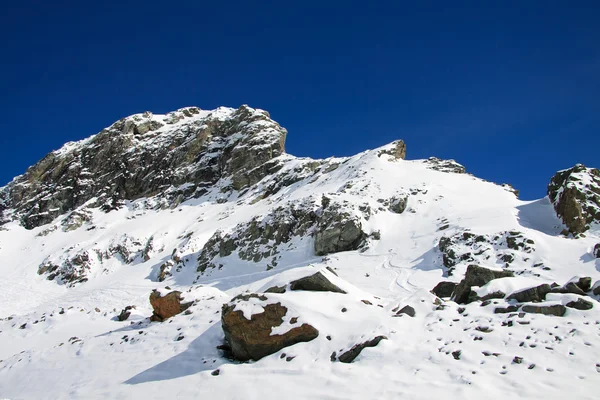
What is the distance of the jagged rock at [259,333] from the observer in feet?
34.5

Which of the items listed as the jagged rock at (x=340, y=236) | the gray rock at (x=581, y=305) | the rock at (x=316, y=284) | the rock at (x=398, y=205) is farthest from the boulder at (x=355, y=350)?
the rock at (x=398, y=205)

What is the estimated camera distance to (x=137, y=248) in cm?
5134

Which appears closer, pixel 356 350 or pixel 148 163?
pixel 356 350

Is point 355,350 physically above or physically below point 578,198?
below

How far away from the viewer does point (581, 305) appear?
10047mm

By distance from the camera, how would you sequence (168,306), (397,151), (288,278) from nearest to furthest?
(288,278) → (168,306) → (397,151)

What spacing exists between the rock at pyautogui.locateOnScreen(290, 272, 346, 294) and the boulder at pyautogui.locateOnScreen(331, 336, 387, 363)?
3.26 m

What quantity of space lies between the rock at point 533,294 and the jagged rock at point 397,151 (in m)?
44.0

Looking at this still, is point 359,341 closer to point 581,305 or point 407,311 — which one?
point 407,311

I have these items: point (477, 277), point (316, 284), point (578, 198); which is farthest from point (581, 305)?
point (578, 198)

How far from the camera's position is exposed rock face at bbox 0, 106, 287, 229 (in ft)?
235

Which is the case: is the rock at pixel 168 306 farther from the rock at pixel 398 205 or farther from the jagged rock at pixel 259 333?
the rock at pixel 398 205

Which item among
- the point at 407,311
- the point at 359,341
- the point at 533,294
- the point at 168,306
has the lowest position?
the point at 359,341

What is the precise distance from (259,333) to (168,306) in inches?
278
